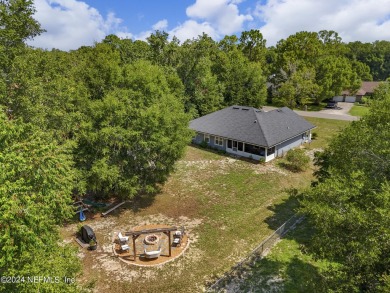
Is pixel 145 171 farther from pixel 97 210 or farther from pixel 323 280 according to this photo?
pixel 323 280

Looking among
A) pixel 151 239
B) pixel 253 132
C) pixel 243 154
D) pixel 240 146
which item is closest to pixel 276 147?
pixel 253 132

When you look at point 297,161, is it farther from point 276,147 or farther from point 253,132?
point 253,132

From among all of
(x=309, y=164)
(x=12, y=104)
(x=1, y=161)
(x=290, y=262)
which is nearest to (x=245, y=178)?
(x=309, y=164)

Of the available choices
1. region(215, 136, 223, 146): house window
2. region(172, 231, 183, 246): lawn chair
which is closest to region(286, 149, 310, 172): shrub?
region(215, 136, 223, 146): house window

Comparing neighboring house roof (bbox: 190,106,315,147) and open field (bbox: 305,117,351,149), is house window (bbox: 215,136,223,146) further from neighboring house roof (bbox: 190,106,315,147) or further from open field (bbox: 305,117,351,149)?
open field (bbox: 305,117,351,149)

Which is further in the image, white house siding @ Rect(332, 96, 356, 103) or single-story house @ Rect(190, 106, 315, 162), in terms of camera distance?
white house siding @ Rect(332, 96, 356, 103)

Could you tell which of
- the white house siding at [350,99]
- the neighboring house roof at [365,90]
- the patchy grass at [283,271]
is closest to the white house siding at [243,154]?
the patchy grass at [283,271]

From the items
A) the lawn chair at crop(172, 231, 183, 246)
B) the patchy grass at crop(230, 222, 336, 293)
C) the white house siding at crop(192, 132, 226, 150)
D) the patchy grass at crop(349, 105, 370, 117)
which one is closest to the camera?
the patchy grass at crop(230, 222, 336, 293)

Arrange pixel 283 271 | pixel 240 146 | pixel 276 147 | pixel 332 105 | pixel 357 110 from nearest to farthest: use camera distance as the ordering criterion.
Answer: pixel 283 271 → pixel 276 147 → pixel 240 146 → pixel 357 110 → pixel 332 105
